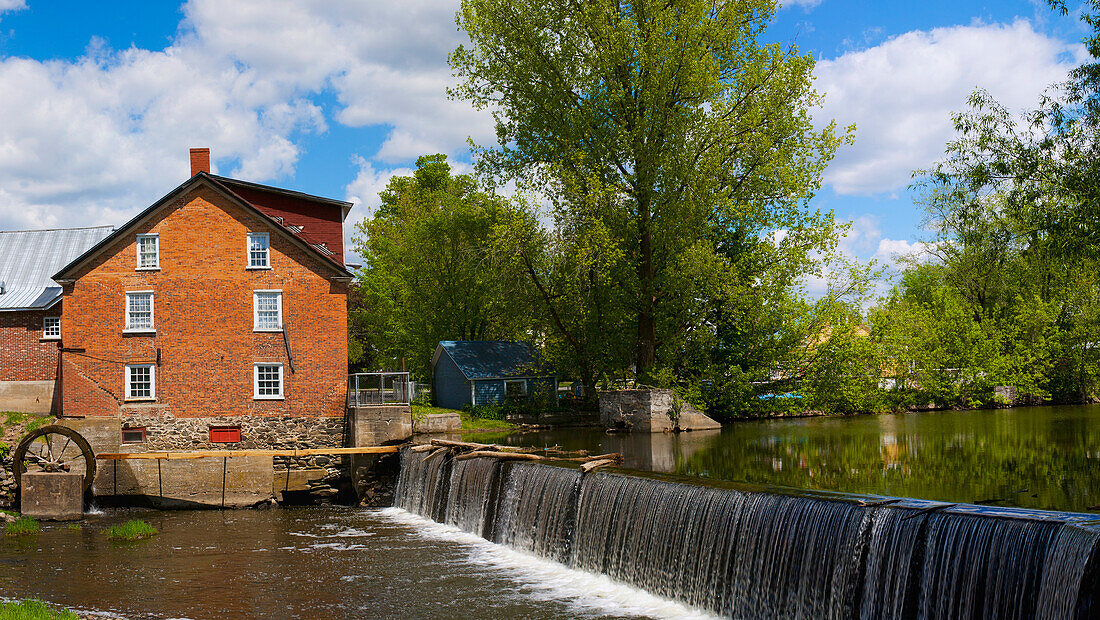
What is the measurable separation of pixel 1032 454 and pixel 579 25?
20.2 m

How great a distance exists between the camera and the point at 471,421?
33.1 meters

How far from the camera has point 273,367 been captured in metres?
28.6

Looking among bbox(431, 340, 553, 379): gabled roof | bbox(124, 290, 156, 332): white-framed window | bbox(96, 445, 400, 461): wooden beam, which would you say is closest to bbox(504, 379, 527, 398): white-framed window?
bbox(431, 340, 553, 379): gabled roof

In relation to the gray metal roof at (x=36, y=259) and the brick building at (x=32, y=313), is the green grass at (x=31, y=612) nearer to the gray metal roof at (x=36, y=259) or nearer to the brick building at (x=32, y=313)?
the brick building at (x=32, y=313)

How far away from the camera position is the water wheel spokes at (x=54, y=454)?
21.8 meters

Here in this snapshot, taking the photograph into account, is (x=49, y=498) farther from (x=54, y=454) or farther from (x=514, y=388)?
(x=514, y=388)

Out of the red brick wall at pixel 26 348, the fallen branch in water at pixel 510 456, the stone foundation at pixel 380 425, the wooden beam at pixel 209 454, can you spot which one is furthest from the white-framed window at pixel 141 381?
the fallen branch in water at pixel 510 456

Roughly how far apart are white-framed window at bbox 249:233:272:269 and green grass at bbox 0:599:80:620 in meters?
17.4

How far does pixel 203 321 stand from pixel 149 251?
2963mm

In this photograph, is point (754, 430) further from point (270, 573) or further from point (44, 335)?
point (44, 335)

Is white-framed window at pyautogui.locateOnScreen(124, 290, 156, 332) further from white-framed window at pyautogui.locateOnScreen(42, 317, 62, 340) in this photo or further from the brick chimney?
the brick chimney

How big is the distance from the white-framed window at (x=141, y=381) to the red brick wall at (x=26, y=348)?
421cm

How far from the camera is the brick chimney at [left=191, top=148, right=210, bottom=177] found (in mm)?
30969

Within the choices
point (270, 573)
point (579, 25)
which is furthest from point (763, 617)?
point (579, 25)
